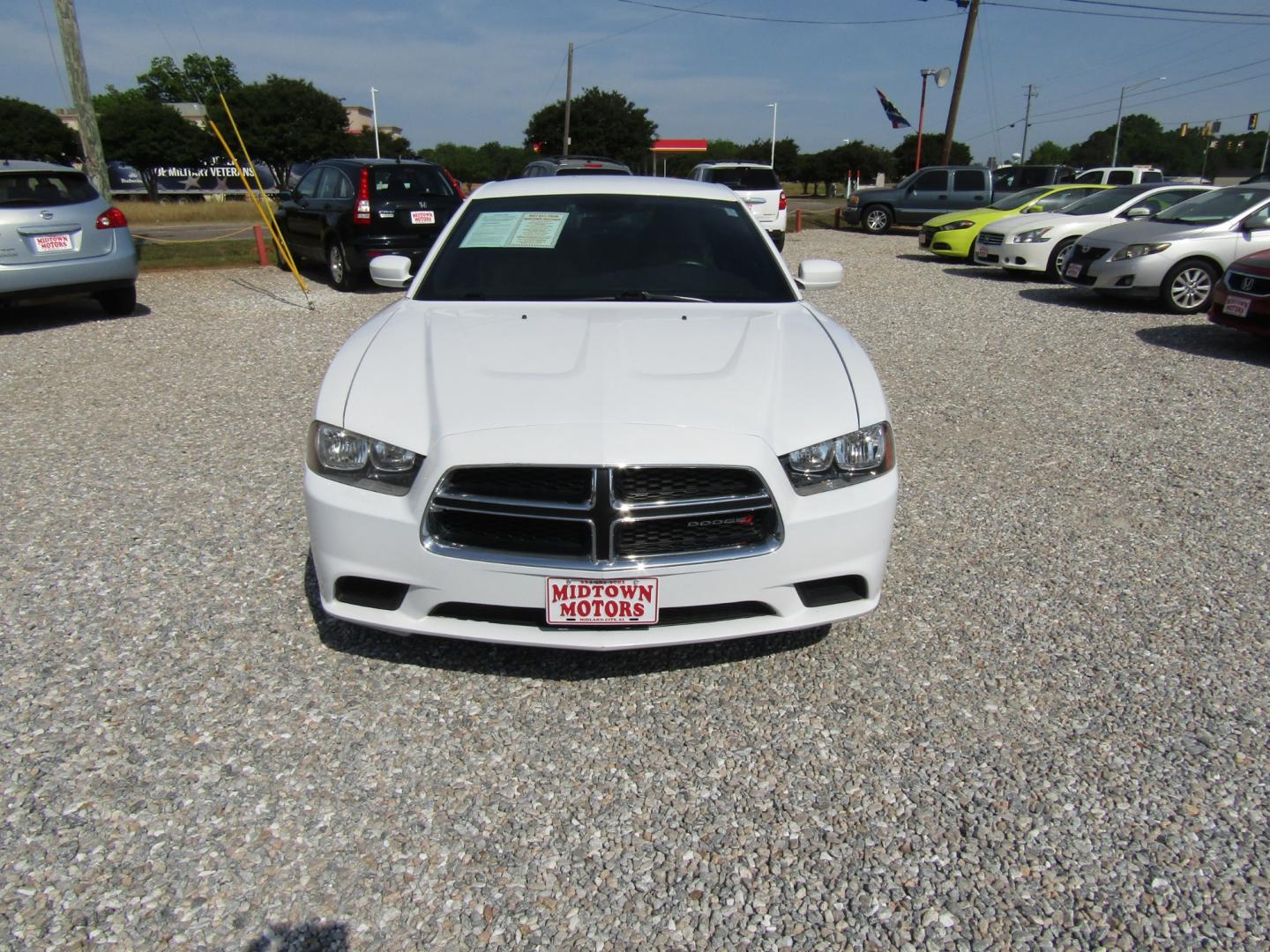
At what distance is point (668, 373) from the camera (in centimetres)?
287

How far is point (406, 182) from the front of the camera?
1141 centimetres

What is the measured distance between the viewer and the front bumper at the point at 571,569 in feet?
8.45

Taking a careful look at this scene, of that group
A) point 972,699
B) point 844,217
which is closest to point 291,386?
point 972,699

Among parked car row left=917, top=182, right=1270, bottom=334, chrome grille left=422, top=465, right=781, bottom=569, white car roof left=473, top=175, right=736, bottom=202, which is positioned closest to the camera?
chrome grille left=422, top=465, right=781, bottom=569

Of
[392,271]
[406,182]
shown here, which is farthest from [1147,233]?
[392,271]

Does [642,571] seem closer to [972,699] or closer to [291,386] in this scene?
[972,699]

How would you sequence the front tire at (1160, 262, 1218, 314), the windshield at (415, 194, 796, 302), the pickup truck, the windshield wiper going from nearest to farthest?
1. the windshield wiper
2. the windshield at (415, 194, 796, 302)
3. the front tire at (1160, 262, 1218, 314)
4. the pickup truck

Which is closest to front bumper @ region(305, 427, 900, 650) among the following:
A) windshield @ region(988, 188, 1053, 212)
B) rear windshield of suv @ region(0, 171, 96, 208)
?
rear windshield of suv @ region(0, 171, 96, 208)

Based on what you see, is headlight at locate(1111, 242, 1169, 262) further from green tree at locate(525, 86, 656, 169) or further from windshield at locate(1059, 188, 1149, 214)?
green tree at locate(525, 86, 656, 169)

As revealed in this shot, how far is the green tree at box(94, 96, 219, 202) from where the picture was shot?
2219 inches

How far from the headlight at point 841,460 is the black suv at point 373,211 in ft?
28.7

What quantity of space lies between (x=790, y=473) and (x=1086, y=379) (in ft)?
19.1

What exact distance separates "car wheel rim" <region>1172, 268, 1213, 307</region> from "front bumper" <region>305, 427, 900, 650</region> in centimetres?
938

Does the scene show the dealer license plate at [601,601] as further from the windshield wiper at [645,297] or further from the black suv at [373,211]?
the black suv at [373,211]
